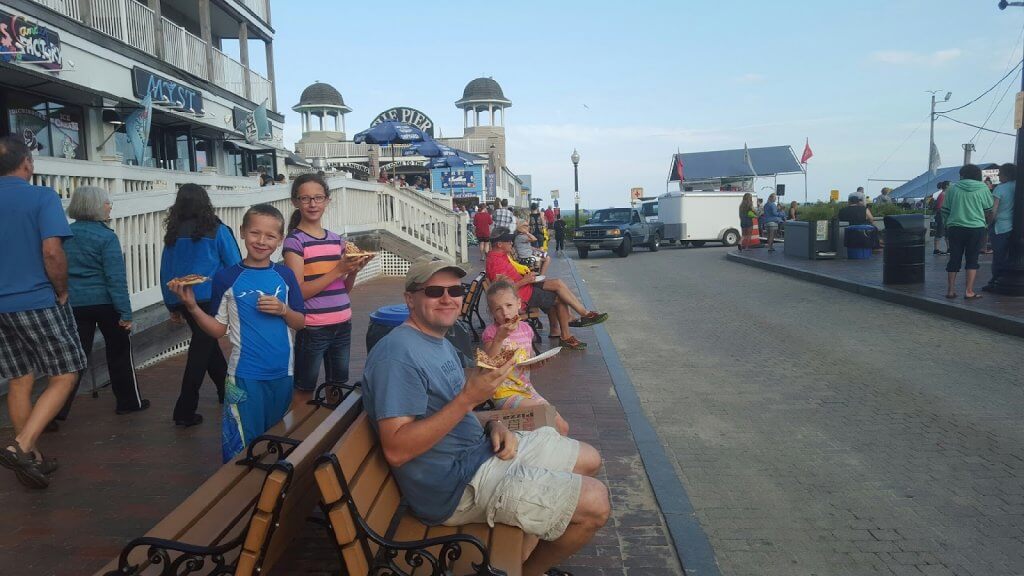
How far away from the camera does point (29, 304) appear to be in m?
4.35

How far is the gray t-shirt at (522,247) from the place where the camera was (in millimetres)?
11133

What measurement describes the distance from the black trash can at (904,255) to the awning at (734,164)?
34142mm

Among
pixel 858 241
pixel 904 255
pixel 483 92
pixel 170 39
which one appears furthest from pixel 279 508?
pixel 483 92

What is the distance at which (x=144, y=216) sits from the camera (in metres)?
7.69

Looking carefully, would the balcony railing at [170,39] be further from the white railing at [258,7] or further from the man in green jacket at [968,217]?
the man in green jacket at [968,217]

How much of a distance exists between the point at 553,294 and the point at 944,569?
5.87m

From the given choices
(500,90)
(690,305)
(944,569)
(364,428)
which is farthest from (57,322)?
(500,90)

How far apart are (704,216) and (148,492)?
28513 mm

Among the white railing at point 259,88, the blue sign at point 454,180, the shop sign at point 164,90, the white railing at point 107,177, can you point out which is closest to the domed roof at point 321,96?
the blue sign at point 454,180

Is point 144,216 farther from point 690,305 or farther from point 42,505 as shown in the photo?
point 690,305

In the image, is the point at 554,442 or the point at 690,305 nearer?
the point at 554,442

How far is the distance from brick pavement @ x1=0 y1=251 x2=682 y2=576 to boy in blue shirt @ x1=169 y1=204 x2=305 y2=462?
70 centimetres

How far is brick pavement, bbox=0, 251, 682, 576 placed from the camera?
12.1ft

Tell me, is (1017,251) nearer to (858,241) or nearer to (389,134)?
(858,241)
